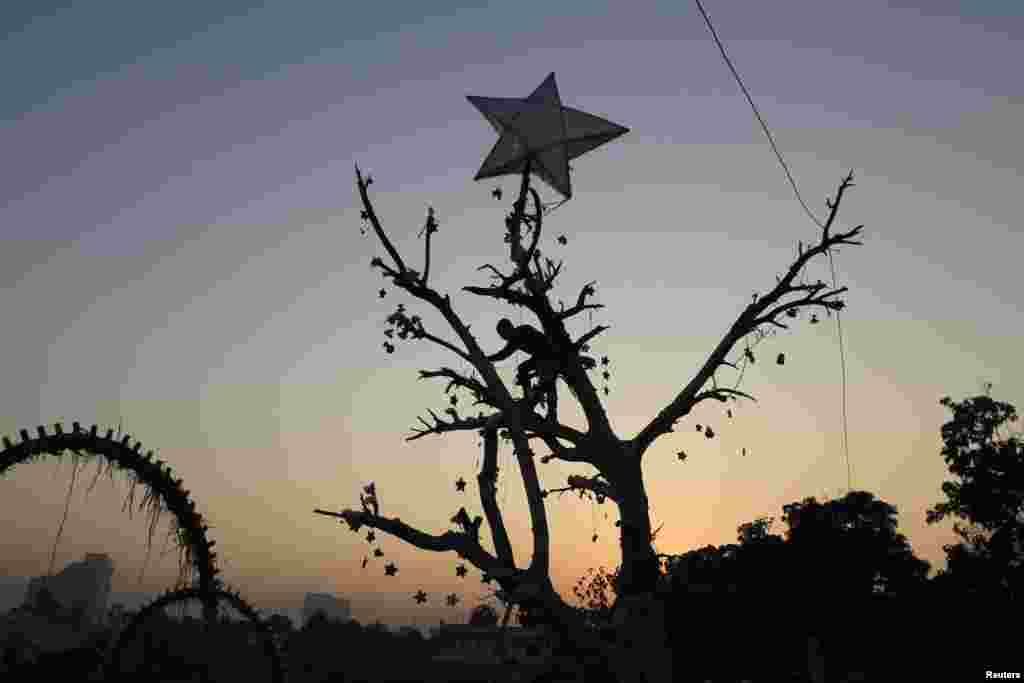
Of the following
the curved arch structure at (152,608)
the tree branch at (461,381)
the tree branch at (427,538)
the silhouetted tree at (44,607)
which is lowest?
the silhouetted tree at (44,607)

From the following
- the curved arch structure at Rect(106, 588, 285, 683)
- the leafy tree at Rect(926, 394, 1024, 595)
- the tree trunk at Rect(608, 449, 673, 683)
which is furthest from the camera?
the leafy tree at Rect(926, 394, 1024, 595)

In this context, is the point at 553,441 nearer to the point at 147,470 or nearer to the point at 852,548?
the point at 147,470

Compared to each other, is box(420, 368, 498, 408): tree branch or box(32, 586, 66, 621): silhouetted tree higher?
box(420, 368, 498, 408): tree branch

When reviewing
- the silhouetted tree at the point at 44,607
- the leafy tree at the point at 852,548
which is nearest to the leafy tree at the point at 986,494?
the leafy tree at the point at 852,548

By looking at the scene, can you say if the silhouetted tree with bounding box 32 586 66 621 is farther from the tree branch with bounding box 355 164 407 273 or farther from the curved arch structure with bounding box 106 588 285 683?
the tree branch with bounding box 355 164 407 273

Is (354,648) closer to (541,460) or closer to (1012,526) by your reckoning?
(1012,526)

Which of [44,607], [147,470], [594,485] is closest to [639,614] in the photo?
[594,485]

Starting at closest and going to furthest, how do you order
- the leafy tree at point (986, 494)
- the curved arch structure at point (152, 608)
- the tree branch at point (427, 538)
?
the tree branch at point (427, 538)
the curved arch structure at point (152, 608)
the leafy tree at point (986, 494)

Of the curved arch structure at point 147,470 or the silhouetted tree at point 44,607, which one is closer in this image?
the curved arch structure at point 147,470

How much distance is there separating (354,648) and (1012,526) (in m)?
48.7

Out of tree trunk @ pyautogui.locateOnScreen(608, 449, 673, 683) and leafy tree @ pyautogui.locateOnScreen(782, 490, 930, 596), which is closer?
tree trunk @ pyautogui.locateOnScreen(608, 449, 673, 683)

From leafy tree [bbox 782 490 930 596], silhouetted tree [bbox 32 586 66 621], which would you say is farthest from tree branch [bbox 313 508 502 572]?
leafy tree [bbox 782 490 930 596]

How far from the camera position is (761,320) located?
899 cm

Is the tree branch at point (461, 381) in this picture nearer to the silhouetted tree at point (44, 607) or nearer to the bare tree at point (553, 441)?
the bare tree at point (553, 441)
